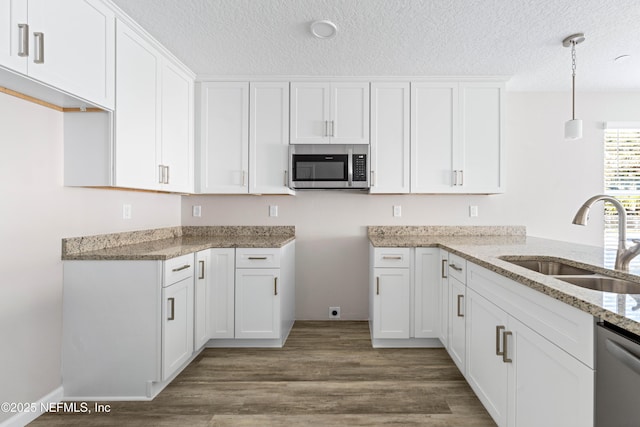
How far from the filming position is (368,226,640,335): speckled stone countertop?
902 millimetres

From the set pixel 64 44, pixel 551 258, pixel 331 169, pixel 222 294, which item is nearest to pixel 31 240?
pixel 64 44

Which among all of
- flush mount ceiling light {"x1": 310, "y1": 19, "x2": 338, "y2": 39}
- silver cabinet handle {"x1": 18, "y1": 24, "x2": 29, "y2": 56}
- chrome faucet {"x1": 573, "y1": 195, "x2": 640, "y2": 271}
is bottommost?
chrome faucet {"x1": 573, "y1": 195, "x2": 640, "y2": 271}

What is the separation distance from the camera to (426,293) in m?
2.61

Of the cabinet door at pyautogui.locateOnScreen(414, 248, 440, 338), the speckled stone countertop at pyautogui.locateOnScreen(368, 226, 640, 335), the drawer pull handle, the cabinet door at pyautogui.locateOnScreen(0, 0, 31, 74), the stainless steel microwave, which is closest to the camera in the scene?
the speckled stone countertop at pyautogui.locateOnScreen(368, 226, 640, 335)

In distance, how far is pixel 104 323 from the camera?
193 centimetres

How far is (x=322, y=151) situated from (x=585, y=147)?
2765mm

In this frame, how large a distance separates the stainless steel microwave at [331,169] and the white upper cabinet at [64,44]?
58.2 inches

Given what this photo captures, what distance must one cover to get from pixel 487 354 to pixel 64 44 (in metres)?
2.73

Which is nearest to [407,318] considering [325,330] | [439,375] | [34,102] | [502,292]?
[439,375]

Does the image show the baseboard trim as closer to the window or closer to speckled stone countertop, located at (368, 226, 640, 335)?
speckled stone countertop, located at (368, 226, 640, 335)

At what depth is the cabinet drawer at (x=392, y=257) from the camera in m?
2.62

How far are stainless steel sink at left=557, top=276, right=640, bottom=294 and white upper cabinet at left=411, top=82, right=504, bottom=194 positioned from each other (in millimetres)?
1570

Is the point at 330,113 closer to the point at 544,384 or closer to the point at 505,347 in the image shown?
the point at 505,347

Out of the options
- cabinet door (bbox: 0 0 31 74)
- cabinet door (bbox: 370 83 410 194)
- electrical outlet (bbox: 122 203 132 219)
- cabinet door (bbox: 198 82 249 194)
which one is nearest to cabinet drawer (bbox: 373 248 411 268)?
cabinet door (bbox: 370 83 410 194)
